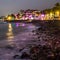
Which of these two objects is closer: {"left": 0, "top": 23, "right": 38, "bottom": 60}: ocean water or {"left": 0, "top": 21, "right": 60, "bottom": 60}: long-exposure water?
{"left": 0, "top": 23, "right": 38, "bottom": 60}: ocean water

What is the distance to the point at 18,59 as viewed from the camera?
43.7ft

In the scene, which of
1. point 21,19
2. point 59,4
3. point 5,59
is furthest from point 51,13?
point 5,59

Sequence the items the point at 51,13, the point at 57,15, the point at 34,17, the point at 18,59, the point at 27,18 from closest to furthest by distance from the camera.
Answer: the point at 18,59, the point at 57,15, the point at 51,13, the point at 34,17, the point at 27,18

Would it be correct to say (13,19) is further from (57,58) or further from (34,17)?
(57,58)

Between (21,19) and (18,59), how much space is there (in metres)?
164

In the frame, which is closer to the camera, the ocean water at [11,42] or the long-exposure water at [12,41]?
the ocean water at [11,42]

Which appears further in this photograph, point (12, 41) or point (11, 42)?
point (12, 41)

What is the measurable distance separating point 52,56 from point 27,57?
2350 millimetres

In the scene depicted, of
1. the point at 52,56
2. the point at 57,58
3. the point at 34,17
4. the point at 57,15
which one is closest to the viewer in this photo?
the point at 57,58

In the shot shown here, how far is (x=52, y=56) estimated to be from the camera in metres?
11.5

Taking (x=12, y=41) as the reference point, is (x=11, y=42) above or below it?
above

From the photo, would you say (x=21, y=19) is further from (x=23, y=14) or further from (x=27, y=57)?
(x=27, y=57)

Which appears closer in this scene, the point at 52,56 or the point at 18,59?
the point at 52,56

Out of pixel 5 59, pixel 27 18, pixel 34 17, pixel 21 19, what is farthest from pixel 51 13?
pixel 5 59
